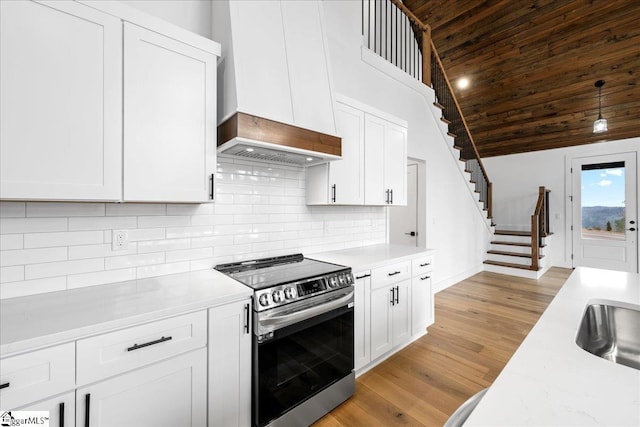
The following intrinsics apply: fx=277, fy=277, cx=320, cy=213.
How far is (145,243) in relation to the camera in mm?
1810

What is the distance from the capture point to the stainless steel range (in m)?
1.59

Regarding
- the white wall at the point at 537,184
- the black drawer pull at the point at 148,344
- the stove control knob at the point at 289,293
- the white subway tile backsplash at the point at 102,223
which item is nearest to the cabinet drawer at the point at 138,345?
the black drawer pull at the point at 148,344

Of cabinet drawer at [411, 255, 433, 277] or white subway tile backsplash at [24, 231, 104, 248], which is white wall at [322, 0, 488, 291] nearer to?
cabinet drawer at [411, 255, 433, 277]

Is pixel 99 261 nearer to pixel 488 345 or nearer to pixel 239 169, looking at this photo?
pixel 239 169

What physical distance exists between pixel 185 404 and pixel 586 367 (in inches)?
63.9

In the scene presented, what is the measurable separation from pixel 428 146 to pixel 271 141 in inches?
132

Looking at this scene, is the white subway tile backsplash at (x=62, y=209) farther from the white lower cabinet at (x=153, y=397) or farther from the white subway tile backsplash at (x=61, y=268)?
the white lower cabinet at (x=153, y=397)

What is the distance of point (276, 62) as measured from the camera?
195 centimetres

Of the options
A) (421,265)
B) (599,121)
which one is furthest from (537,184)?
(421,265)

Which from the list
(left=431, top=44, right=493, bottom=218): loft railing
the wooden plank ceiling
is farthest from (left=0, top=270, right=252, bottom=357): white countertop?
the wooden plank ceiling

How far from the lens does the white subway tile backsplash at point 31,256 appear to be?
142 cm

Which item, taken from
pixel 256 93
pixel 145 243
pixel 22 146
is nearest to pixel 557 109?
pixel 256 93

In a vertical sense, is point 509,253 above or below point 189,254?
below

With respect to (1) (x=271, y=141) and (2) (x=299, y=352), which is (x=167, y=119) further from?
(2) (x=299, y=352)
